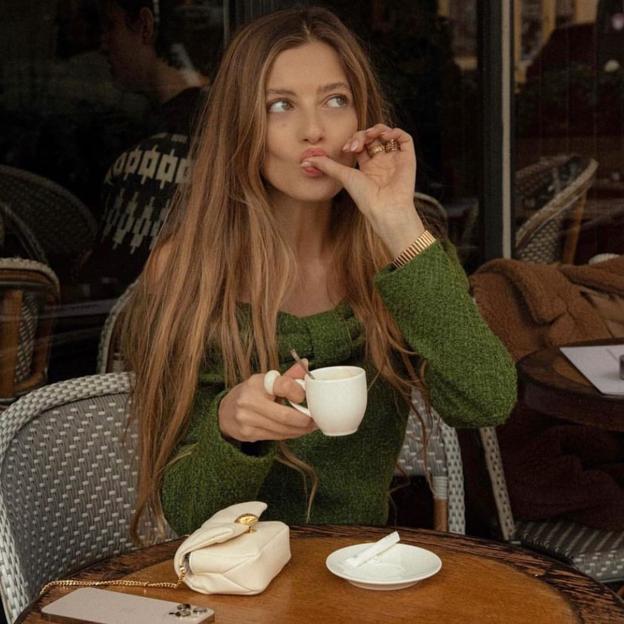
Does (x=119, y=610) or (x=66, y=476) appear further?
(x=66, y=476)

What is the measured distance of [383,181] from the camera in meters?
2.13

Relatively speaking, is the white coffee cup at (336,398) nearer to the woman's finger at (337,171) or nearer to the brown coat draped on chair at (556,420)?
the woman's finger at (337,171)

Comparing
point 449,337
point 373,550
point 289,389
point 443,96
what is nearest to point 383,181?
point 449,337

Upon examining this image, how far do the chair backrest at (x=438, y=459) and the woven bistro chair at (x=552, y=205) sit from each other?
2.55m

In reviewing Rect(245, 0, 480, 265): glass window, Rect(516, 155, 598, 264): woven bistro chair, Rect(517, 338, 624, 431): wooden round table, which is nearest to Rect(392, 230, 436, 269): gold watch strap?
Rect(517, 338, 624, 431): wooden round table

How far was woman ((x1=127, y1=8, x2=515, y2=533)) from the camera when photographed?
2025 millimetres

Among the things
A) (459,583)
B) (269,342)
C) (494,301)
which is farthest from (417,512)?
(459,583)

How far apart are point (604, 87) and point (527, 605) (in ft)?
13.0

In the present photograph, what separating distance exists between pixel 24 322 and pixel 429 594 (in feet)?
6.85

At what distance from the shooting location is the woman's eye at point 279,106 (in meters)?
2.13

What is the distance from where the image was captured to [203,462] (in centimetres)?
191

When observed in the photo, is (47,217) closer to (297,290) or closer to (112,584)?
(297,290)

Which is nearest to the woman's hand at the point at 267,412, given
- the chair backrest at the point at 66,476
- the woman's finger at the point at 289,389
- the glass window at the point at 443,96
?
the woman's finger at the point at 289,389

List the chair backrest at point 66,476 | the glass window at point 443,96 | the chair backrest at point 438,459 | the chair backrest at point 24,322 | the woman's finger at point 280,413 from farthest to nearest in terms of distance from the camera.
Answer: the glass window at point 443,96 → the chair backrest at point 24,322 → the chair backrest at point 438,459 → the chair backrest at point 66,476 → the woman's finger at point 280,413
